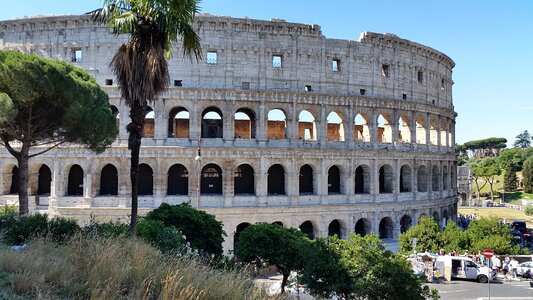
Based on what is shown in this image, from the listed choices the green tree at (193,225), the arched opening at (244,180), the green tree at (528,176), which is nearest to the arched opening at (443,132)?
the arched opening at (244,180)

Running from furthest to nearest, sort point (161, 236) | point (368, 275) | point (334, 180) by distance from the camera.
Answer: point (334, 180) → point (161, 236) → point (368, 275)

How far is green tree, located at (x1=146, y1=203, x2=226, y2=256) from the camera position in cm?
1564

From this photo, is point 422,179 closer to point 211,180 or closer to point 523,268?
point 523,268

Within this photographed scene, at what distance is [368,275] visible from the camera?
10.5 meters

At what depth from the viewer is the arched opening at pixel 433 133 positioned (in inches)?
1235

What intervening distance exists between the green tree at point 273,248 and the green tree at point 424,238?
9.03 metres

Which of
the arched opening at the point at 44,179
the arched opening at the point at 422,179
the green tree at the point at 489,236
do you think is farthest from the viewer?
the arched opening at the point at 422,179

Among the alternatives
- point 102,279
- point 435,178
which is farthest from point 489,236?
point 102,279

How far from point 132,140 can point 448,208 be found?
2940cm

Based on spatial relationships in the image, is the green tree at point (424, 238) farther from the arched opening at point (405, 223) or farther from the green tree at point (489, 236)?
the arched opening at point (405, 223)

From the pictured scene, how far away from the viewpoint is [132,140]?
11.6 meters

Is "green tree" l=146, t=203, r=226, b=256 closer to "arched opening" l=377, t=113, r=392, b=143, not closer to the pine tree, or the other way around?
"arched opening" l=377, t=113, r=392, b=143

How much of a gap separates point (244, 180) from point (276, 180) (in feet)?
7.18

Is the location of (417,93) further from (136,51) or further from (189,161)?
(136,51)
